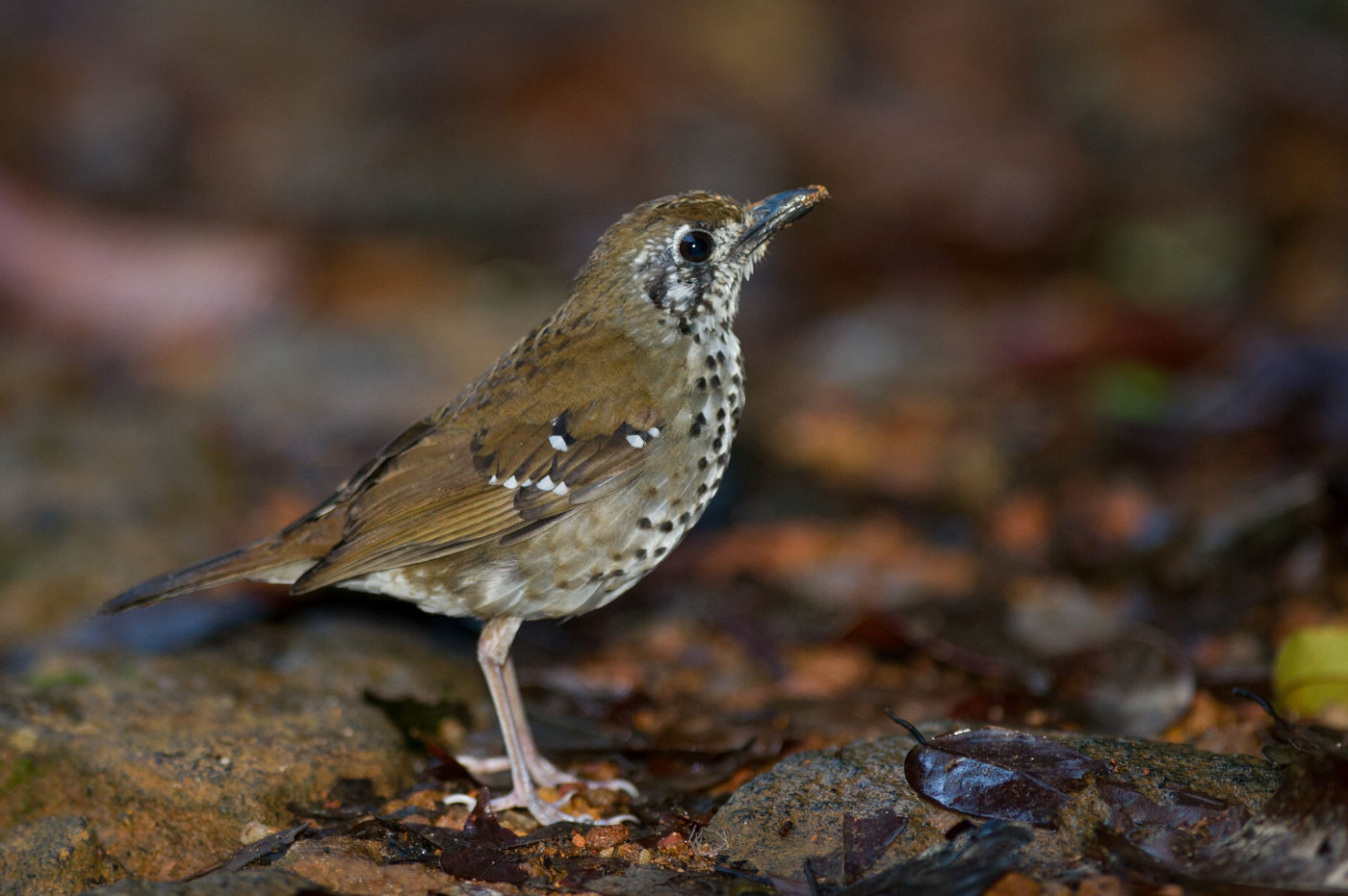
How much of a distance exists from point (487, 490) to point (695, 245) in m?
1.05

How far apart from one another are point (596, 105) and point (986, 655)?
8.05 meters

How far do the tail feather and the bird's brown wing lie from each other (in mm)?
185

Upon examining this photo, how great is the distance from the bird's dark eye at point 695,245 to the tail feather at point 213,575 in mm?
1593

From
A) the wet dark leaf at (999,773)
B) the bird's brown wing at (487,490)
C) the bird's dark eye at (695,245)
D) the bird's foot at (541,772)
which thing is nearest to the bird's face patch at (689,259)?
the bird's dark eye at (695,245)

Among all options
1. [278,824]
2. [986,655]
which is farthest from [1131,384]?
[278,824]

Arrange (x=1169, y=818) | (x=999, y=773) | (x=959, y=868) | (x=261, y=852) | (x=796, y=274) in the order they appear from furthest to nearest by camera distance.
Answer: (x=796, y=274) < (x=261, y=852) < (x=999, y=773) < (x=1169, y=818) < (x=959, y=868)

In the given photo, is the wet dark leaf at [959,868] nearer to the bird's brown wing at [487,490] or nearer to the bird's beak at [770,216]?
the bird's brown wing at [487,490]

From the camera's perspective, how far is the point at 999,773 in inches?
118

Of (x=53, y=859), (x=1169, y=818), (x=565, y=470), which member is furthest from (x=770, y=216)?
(x=53, y=859)

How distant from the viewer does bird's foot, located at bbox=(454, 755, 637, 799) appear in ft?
12.4

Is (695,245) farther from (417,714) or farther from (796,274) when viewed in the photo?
(796,274)

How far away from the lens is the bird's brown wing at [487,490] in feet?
12.8

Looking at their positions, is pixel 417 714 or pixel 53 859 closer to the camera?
pixel 53 859

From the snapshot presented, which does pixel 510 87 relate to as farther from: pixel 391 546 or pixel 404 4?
pixel 391 546
